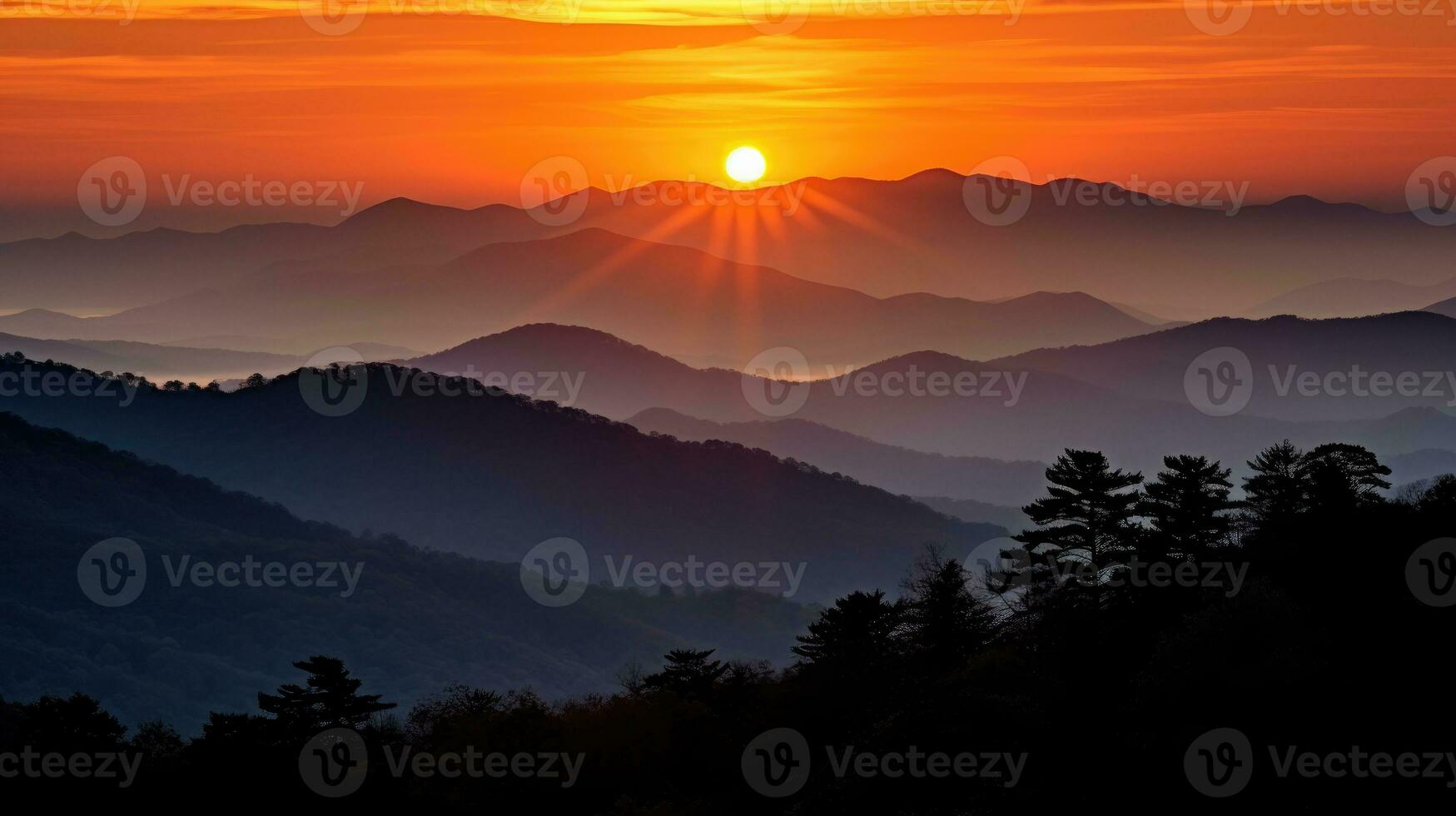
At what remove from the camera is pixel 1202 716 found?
5434cm

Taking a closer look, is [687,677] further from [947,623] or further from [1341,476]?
[1341,476]

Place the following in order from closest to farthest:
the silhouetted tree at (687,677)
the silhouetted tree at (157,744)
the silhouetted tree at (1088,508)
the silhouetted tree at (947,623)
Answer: the silhouetted tree at (947,623)
the silhouetted tree at (1088,508)
the silhouetted tree at (157,744)
the silhouetted tree at (687,677)

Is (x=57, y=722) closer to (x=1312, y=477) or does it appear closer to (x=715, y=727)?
(x=715, y=727)

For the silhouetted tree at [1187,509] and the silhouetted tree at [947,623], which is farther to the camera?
the silhouetted tree at [1187,509]

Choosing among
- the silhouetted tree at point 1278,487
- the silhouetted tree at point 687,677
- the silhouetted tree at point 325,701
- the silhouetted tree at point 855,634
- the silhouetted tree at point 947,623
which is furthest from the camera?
the silhouetted tree at point 687,677

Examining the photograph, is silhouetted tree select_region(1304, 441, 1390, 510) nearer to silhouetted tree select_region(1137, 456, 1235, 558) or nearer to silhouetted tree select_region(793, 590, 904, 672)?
silhouetted tree select_region(1137, 456, 1235, 558)

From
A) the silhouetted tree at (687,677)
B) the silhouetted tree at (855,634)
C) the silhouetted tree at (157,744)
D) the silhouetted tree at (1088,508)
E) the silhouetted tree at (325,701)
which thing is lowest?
the silhouetted tree at (157,744)

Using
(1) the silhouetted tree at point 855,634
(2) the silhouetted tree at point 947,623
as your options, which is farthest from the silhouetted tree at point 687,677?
(2) the silhouetted tree at point 947,623

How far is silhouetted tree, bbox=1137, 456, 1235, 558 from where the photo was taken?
2926 inches

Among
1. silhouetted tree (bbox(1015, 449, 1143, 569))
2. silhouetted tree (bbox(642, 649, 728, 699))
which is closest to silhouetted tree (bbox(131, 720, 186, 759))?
silhouetted tree (bbox(642, 649, 728, 699))

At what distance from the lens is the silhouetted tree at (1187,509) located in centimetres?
7431

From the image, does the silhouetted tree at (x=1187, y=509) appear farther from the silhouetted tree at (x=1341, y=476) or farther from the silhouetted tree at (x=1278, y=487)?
the silhouetted tree at (x=1341, y=476)

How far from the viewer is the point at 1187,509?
7562 cm

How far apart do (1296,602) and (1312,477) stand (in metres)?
19.9
